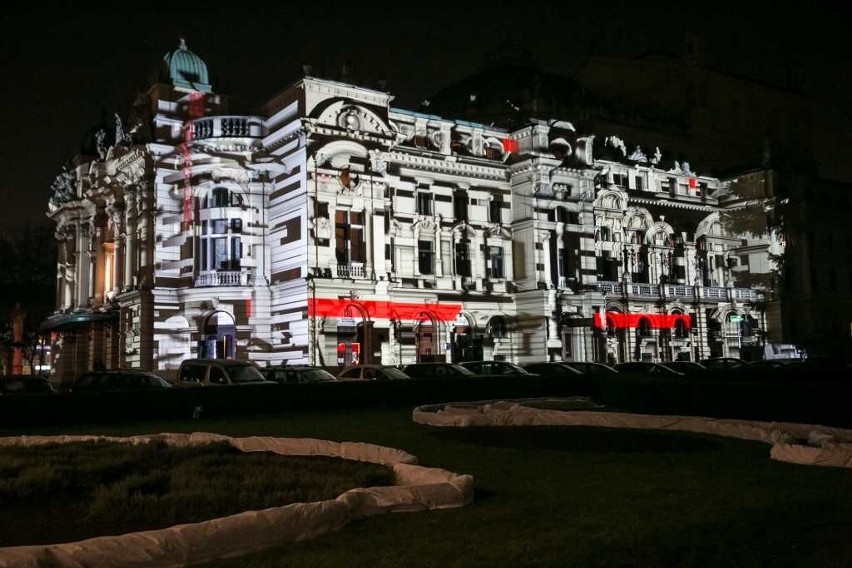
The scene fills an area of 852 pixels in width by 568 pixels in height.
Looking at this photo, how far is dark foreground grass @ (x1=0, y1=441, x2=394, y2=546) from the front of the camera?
9.60 meters

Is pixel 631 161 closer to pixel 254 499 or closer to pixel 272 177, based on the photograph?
pixel 272 177

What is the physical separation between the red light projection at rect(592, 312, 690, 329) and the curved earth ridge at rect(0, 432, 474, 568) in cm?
4475

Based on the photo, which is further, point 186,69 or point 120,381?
point 186,69

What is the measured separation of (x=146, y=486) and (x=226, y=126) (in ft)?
Answer: 123

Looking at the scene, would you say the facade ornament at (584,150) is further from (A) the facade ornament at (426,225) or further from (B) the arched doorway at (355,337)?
(B) the arched doorway at (355,337)

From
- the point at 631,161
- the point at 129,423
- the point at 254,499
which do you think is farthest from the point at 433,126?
the point at 254,499

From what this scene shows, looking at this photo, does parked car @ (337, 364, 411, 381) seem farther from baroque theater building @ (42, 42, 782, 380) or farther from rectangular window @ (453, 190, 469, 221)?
rectangular window @ (453, 190, 469, 221)

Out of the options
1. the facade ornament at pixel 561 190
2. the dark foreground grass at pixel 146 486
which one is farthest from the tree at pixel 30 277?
the dark foreground grass at pixel 146 486

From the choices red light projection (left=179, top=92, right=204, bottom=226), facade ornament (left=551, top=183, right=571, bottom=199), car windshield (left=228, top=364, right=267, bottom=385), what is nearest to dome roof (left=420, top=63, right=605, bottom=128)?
facade ornament (left=551, top=183, right=571, bottom=199)

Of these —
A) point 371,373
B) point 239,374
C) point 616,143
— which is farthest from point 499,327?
point 239,374

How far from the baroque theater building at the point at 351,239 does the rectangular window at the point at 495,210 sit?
201 mm

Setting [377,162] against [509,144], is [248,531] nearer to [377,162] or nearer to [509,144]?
[377,162]

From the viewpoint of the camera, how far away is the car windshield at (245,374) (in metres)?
28.8

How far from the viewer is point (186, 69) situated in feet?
168
